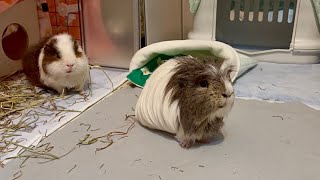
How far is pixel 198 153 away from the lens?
1.07m

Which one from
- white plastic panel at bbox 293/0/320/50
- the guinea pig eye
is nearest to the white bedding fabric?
the guinea pig eye

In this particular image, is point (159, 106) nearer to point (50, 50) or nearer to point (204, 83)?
point (204, 83)

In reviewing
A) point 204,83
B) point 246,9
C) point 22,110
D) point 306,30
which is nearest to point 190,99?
point 204,83

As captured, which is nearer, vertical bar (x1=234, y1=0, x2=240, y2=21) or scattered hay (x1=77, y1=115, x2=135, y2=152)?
scattered hay (x1=77, y1=115, x2=135, y2=152)

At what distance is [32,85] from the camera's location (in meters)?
1.61

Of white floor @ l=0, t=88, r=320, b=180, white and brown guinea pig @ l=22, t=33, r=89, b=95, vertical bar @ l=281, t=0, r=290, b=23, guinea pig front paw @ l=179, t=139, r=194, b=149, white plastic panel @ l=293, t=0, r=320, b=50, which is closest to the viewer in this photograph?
white floor @ l=0, t=88, r=320, b=180

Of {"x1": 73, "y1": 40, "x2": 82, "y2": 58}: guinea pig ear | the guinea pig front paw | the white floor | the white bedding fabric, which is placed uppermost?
{"x1": 73, "y1": 40, "x2": 82, "y2": 58}: guinea pig ear

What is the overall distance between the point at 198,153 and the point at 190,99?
18 centimetres

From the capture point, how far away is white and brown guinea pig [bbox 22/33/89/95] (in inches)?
54.7

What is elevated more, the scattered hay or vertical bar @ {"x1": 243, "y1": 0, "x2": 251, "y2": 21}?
vertical bar @ {"x1": 243, "y1": 0, "x2": 251, "y2": 21}

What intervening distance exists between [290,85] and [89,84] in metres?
0.87

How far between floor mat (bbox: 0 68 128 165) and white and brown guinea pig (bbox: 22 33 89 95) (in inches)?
2.7

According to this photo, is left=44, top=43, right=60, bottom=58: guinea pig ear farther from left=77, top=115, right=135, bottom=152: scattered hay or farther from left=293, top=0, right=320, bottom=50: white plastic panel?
left=293, top=0, right=320, bottom=50: white plastic panel

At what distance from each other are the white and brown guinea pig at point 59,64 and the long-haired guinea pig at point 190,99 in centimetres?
40
